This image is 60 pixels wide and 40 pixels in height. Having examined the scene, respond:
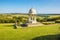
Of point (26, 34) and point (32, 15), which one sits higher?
point (32, 15)

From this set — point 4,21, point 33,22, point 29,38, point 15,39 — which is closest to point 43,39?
point 29,38

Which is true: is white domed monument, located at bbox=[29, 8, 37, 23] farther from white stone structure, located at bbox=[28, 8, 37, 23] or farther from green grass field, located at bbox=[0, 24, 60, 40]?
green grass field, located at bbox=[0, 24, 60, 40]

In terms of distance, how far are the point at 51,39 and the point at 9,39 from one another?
4.76m

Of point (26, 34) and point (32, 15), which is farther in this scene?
point (32, 15)

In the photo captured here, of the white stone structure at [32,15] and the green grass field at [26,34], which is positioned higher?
the white stone structure at [32,15]

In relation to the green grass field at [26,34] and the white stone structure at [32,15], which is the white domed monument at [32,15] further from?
the green grass field at [26,34]

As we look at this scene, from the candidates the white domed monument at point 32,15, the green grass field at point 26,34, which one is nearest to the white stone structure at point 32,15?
the white domed monument at point 32,15

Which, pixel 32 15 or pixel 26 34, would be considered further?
pixel 32 15

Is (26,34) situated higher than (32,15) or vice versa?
(32,15)

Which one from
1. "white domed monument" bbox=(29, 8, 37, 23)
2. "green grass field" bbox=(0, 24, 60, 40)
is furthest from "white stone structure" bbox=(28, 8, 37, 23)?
"green grass field" bbox=(0, 24, 60, 40)

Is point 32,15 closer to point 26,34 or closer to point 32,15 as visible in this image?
point 32,15

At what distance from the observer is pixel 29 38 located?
16.8 m

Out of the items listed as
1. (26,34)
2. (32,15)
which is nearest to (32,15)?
(32,15)

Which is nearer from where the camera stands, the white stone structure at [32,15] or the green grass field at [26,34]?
the green grass field at [26,34]
